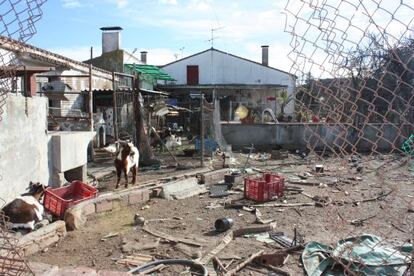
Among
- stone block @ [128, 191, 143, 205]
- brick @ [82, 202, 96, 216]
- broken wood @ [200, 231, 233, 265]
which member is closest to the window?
stone block @ [128, 191, 143, 205]

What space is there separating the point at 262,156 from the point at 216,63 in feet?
67.5

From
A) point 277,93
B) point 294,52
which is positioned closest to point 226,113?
point 277,93

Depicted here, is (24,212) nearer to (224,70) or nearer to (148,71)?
(148,71)

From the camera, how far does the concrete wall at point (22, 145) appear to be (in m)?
8.15

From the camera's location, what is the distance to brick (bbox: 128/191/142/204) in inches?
378

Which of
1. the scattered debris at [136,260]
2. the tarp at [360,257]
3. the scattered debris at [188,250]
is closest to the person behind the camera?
the tarp at [360,257]

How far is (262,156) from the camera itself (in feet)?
61.3

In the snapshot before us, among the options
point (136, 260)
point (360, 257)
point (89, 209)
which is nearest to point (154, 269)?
point (136, 260)

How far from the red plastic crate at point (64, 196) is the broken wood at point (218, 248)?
3053mm

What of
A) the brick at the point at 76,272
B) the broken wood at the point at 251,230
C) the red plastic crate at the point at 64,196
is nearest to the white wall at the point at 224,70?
the red plastic crate at the point at 64,196

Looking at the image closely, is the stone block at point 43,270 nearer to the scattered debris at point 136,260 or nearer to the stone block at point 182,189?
the scattered debris at point 136,260

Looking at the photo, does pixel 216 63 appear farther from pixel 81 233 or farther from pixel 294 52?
pixel 294 52

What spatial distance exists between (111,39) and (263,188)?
24.5 meters

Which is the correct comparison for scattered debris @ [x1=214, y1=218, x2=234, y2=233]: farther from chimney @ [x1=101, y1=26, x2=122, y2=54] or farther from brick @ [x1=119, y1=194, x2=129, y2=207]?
chimney @ [x1=101, y1=26, x2=122, y2=54]
